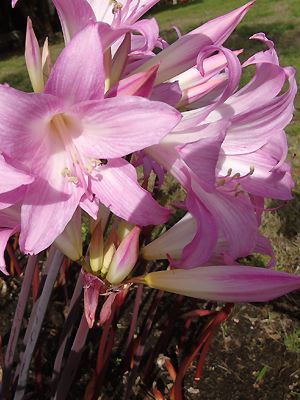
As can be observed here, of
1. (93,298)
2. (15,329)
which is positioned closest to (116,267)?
(93,298)

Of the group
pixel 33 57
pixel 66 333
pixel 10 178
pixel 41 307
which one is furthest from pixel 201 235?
pixel 66 333

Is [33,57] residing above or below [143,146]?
above

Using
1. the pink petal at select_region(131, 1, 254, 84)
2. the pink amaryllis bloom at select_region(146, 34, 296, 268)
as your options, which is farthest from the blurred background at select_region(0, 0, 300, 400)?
the pink petal at select_region(131, 1, 254, 84)

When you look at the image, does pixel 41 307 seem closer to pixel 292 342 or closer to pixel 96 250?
pixel 96 250

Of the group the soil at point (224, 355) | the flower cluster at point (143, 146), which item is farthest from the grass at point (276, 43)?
the flower cluster at point (143, 146)

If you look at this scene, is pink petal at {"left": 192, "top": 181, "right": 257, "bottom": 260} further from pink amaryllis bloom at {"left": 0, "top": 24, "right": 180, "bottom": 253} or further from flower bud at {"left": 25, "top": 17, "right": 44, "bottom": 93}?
flower bud at {"left": 25, "top": 17, "right": 44, "bottom": 93}

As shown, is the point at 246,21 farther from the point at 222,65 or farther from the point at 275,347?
the point at 222,65
